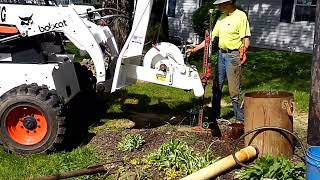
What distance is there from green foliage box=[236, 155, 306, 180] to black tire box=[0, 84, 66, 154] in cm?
235

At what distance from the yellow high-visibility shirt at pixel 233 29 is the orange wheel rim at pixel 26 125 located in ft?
8.69

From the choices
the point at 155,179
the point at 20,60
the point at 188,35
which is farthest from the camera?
the point at 188,35

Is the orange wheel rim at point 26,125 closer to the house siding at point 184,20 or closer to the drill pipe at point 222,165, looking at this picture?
the drill pipe at point 222,165

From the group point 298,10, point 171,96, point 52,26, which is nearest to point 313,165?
point 52,26

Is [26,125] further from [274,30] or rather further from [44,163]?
[274,30]

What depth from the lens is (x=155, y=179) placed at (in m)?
5.49

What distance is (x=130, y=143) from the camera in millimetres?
6398

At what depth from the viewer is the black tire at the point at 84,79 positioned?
8242 mm

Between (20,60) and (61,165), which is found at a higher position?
(20,60)

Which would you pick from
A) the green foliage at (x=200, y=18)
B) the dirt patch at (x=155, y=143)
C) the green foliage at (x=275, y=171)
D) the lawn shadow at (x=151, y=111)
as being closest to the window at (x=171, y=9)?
the green foliage at (x=200, y=18)

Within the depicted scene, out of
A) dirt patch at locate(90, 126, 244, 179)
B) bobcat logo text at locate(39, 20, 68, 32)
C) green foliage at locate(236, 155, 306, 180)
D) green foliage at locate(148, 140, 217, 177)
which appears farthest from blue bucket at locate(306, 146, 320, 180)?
bobcat logo text at locate(39, 20, 68, 32)

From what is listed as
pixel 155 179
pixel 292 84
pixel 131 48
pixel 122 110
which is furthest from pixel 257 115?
pixel 292 84

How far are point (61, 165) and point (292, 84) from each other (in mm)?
7071

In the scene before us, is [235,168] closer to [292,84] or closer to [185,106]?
[185,106]
